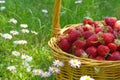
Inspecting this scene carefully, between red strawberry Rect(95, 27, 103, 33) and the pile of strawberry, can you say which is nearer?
the pile of strawberry

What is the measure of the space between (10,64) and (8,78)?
0.12m

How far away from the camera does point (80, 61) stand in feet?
6.77

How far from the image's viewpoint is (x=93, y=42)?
7.07 feet

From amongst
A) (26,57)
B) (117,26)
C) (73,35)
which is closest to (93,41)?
(73,35)

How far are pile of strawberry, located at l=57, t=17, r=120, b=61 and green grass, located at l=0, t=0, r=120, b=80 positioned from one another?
252 millimetres

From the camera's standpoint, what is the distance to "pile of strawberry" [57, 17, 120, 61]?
83.7 inches

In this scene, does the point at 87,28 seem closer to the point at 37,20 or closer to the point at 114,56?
the point at 114,56

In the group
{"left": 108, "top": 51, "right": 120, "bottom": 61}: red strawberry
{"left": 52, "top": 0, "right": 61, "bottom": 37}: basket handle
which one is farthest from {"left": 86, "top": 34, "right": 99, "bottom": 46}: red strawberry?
{"left": 52, "top": 0, "right": 61, "bottom": 37}: basket handle

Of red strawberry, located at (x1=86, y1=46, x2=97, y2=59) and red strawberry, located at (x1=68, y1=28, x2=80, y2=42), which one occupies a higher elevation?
red strawberry, located at (x1=68, y1=28, x2=80, y2=42)

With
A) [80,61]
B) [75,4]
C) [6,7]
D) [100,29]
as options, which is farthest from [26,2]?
[80,61]

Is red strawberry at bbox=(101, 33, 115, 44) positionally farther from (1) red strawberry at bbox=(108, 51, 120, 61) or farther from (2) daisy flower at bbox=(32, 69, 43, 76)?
(2) daisy flower at bbox=(32, 69, 43, 76)

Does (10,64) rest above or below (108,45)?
below

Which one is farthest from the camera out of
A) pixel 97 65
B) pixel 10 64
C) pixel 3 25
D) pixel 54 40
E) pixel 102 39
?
pixel 3 25

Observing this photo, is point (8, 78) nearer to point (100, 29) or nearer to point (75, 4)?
point (100, 29)
